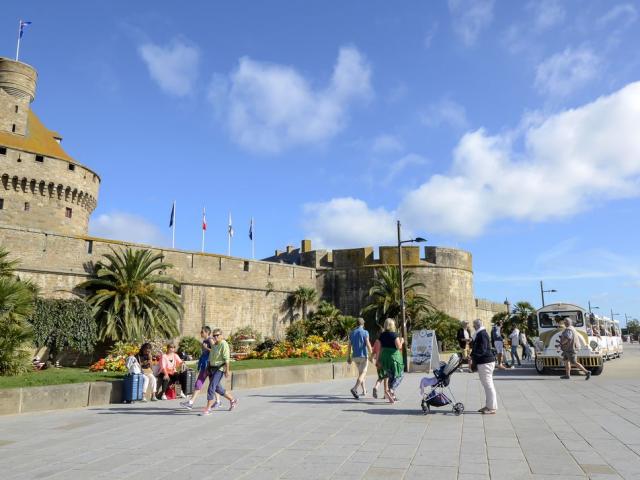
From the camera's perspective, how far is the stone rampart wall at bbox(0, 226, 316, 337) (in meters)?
24.0

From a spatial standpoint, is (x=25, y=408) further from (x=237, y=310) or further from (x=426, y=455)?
(x=237, y=310)

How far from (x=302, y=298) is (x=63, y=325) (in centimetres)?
1684

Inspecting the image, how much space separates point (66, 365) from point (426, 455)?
73.4 feet

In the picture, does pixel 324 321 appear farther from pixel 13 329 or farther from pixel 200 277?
pixel 13 329

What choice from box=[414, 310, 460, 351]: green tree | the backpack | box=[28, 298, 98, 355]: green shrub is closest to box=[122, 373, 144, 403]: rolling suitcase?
the backpack

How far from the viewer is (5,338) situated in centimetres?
1092

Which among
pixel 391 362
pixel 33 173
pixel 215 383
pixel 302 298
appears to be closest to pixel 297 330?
pixel 302 298

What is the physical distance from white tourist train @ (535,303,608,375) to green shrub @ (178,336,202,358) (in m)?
16.7

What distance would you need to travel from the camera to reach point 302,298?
34.7 metres

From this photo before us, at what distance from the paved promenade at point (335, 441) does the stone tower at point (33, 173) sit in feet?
87.2

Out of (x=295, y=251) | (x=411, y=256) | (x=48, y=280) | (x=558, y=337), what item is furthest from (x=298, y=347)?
(x=295, y=251)

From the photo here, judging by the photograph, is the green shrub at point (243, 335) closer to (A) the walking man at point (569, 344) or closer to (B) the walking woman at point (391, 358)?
(A) the walking man at point (569, 344)

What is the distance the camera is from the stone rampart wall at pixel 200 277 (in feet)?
78.8

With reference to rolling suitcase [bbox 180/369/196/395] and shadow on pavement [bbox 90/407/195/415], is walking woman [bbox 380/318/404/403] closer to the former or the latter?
shadow on pavement [bbox 90/407/195/415]
